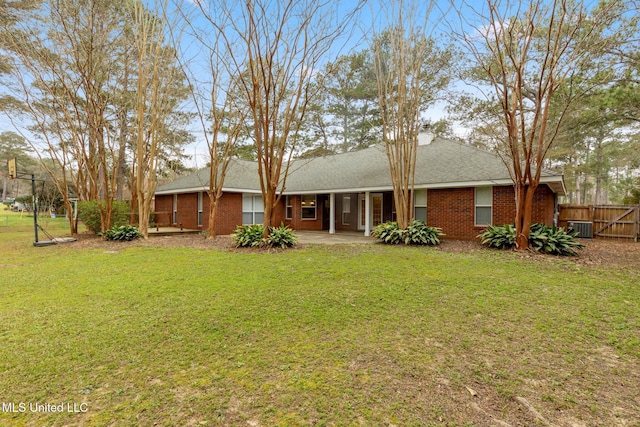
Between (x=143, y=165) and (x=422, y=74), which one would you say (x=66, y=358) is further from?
(x=422, y=74)

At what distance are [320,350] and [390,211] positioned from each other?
11614mm

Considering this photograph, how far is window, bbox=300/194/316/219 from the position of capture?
15.8 m

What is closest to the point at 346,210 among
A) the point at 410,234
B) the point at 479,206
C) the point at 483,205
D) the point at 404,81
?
the point at 410,234

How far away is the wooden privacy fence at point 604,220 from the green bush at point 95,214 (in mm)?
19644

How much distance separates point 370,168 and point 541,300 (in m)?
10.7

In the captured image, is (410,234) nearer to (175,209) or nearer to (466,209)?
(466,209)

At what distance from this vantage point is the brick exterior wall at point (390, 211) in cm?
1016

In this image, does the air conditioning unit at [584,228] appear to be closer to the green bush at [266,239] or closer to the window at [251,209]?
the green bush at [266,239]

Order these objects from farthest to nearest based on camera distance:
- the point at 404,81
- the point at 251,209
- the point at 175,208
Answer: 1. the point at 175,208
2. the point at 251,209
3. the point at 404,81

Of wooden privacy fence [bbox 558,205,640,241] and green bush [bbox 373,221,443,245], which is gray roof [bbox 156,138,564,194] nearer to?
green bush [bbox 373,221,443,245]

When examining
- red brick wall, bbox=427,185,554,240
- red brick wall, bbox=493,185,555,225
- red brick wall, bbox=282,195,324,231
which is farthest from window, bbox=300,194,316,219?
red brick wall, bbox=493,185,555,225

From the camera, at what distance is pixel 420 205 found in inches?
472

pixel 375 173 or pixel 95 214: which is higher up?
pixel 375 173

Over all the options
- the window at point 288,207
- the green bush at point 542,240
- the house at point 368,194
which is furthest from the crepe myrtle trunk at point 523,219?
the window at point 288,207
